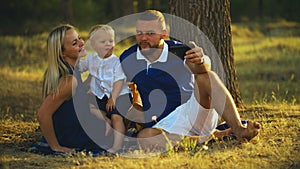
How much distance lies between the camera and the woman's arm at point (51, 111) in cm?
587

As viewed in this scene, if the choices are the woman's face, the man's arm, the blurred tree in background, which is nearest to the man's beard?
the man's arm

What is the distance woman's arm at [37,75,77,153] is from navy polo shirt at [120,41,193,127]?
0.71 metres

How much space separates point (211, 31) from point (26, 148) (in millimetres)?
2634

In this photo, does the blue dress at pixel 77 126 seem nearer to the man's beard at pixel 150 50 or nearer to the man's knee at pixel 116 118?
the man's knee at pixel 116 118

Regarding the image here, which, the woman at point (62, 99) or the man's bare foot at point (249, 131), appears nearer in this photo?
the man's bare foot at point (249, 131)

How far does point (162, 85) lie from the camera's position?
6148mm

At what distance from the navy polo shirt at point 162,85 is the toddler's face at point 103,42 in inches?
13.4

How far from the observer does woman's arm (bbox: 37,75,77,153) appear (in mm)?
5871

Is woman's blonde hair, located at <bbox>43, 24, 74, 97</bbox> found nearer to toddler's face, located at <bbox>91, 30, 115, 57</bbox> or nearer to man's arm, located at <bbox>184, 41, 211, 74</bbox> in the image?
toddler's face, located at <bbox>91, 30, 115, 57</bbox>

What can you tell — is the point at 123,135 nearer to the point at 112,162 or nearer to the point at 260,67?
the point at 112,162

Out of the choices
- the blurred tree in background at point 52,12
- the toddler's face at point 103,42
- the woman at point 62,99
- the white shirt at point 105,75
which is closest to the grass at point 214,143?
the woman at point 62,99

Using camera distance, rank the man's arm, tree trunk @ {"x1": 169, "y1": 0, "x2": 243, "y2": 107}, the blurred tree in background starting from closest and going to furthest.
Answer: the man's arm < tree trunk @ {"x1": 169, "y1": 0, "x2": 243, "y2": 107} < the blurred tree in background

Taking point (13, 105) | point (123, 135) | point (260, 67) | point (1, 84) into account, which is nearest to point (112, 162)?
point (123, 135)

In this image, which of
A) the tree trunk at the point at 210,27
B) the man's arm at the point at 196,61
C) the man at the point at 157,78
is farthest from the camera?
the tree trunk at the point at 210,27
